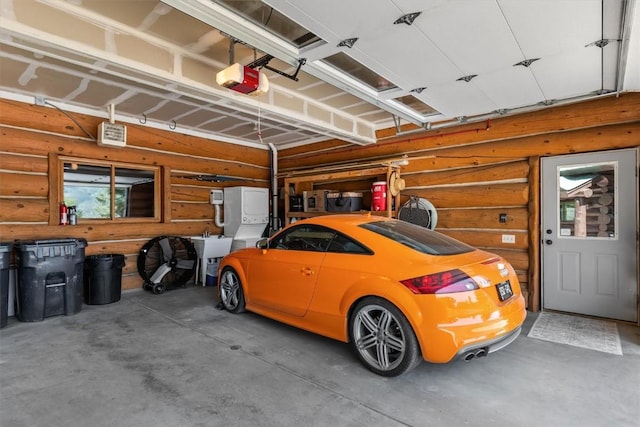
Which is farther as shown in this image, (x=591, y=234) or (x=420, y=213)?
(x=420, y=213)

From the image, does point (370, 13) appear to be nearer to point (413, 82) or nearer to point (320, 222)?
point (413, 82)

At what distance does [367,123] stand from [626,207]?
361cm

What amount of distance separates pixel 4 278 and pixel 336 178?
4.51 metres

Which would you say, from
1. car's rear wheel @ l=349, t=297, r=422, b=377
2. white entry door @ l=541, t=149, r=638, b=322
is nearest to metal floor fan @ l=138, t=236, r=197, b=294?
car's rear wheel @ l=349, t=297, r=422, b=377

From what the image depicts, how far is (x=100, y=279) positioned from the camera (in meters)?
4.71

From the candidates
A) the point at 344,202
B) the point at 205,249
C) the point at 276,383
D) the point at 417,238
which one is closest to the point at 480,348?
the point at 417,238

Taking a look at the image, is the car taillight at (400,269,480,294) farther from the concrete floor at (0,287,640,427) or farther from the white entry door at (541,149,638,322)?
the white entry door at (541,149,638,322)

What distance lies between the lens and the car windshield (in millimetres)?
2826

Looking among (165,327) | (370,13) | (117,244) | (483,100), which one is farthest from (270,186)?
(370,13)

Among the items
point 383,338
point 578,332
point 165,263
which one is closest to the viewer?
point 383,338

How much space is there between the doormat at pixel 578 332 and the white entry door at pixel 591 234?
9.3 inches

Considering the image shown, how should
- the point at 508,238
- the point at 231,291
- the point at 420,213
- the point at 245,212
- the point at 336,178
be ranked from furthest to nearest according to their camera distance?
the point at 245,212, the point at 336,178, the point at 420,213, the point at 508,238, the point at 231,291

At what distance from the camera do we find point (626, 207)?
3.89 m

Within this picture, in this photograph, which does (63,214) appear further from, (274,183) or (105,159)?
(274,183)
